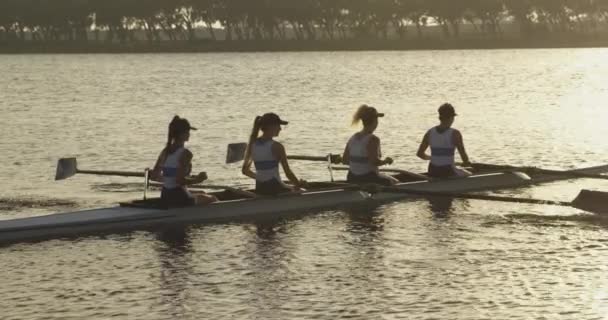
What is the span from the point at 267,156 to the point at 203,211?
1.63 m

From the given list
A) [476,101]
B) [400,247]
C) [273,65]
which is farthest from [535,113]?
[273,65]

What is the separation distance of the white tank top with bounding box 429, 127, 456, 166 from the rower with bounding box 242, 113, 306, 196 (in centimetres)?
358

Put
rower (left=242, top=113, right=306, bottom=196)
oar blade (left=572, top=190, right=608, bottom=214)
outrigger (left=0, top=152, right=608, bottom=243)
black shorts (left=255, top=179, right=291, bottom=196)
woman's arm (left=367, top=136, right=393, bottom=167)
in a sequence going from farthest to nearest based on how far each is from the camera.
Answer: woman's arm (left=367, top=136, right=393, bottom=167) → black shorts (left=255, top=179, right=291, bottom=196) → rower (left=242, top=113, right=306, bottom=196) → oar blade (left=572, top=190, right=608, bottom=214) → outrigger (left=0, top=152, right=608, bottom=243)

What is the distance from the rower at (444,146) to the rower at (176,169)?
579 centimetres

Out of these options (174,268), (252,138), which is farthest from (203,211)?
(174,268)

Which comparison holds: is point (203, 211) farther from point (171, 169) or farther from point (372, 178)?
point (372, 178)

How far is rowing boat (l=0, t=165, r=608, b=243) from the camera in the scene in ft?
73.3

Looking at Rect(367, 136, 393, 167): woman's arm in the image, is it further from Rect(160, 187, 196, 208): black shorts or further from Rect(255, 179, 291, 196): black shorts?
Rect(160, 187, 196, 208): black shorts

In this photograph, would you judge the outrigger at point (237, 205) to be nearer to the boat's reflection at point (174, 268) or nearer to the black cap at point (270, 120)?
the boat's reflection at point (174, 268)

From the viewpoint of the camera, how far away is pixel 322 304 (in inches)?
712

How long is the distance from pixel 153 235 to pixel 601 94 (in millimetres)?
76850

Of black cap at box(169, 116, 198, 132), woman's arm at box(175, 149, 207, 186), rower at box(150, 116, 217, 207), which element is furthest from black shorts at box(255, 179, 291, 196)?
black cap at box(169, 116, 198, 132)

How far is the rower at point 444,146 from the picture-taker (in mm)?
26578

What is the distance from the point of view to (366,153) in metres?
25.4
